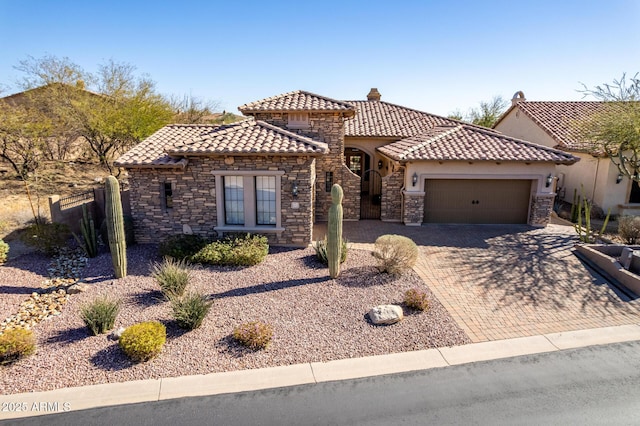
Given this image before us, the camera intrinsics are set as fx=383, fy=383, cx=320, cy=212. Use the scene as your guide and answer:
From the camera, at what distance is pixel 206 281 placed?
38.1ft

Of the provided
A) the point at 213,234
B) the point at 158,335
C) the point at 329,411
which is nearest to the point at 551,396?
the point at 329,411

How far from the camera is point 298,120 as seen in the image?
59.7 feet

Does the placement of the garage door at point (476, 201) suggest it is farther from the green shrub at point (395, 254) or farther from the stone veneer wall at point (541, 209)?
the green shrub at point (395, 254)

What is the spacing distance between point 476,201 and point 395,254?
835 cm

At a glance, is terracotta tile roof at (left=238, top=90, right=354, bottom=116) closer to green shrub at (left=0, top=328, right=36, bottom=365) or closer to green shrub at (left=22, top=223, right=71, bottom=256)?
green shrub at (left=22, top=223, right=71, bottom=256)

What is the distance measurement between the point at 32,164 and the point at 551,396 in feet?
84.5

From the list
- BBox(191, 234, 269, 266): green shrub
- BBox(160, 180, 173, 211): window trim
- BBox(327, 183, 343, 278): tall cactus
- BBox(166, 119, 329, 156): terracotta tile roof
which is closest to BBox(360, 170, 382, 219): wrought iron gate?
BBox(166, 119, 329, 156): terracotta tile roof

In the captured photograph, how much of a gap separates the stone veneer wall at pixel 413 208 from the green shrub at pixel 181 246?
938cm

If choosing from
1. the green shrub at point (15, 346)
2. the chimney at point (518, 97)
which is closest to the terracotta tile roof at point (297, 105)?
the green shrub at point (15, 346)

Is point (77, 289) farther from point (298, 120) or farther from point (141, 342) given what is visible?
point (298, 120)

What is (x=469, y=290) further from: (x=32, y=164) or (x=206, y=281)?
(x=32, y=164)

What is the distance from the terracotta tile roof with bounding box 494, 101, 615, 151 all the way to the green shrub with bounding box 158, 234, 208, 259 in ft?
65.3

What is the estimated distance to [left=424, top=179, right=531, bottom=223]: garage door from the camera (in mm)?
18188

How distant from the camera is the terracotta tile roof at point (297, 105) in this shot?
17.5m
